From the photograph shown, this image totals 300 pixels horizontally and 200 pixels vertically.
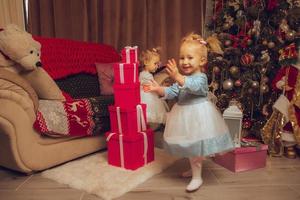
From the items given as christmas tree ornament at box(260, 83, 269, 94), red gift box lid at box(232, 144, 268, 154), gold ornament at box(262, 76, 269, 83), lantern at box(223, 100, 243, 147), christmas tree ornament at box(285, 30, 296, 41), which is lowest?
red gift box lid at box(232, 144, 268, 154)

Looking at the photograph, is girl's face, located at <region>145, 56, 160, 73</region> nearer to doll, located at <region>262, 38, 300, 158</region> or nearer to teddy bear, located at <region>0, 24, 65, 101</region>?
teddy bear, located at <region>0, 24, 65, 101</region>

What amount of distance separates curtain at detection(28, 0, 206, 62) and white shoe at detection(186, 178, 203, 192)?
1.89m

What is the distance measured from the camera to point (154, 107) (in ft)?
8.64

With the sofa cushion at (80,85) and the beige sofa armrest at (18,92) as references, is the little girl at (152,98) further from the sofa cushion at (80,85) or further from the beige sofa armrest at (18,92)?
the beige sofa armrest at (18,92)

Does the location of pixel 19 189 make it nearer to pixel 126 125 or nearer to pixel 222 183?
pixel 126 125

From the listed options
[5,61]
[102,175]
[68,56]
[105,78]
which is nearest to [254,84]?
[105,78]

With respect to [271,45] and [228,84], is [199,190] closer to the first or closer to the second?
[228,84]

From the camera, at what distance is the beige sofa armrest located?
1.77m

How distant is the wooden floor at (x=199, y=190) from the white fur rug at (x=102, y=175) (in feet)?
0.14

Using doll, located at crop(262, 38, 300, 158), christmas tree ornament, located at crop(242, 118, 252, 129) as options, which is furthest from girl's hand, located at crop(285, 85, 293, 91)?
christmas tree ornament, located at crop(242, 118, 252, 129)

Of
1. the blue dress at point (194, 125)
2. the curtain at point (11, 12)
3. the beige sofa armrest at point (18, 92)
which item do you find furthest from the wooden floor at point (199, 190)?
the curtain at point (11, 12)

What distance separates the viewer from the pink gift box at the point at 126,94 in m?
1.99

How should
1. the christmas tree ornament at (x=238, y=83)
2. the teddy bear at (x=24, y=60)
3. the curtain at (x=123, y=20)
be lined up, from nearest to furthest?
1. the teddy bear at (x=24, y=60)
2. the christmas tree ornament at (x=238, y=83)
3. the curtain at (x=123, y=20)

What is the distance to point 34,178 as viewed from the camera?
194 centimetres
